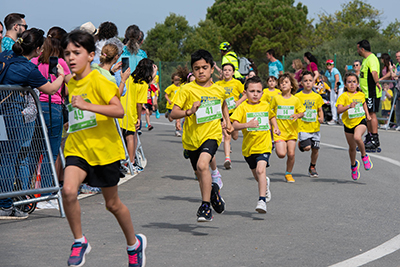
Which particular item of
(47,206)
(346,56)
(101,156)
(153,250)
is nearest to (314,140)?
(47,206)

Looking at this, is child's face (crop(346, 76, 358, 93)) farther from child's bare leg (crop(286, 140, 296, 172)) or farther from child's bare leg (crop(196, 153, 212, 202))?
child's bare leg (crop(196, 153, 212, 202))

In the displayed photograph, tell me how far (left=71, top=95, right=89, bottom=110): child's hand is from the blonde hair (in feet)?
14.6

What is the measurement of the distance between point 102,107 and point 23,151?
2.80 metres

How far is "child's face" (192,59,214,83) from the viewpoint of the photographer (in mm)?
7193

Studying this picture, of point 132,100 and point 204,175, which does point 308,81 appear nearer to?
point 132,100

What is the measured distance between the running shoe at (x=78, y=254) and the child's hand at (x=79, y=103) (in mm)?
1034

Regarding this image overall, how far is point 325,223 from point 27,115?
11.8 feet

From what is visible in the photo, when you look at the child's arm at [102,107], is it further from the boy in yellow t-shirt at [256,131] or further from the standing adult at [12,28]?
the standing adult at [12,28]

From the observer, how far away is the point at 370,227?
21.9 ft

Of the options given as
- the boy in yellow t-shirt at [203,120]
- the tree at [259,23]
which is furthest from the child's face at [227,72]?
the tree at [259,23]

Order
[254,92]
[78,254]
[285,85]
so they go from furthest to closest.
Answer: [285,85]
[254,92]
[78,254]

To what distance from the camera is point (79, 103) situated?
4.79m

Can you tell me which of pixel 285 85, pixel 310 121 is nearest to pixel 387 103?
pixel 310 121

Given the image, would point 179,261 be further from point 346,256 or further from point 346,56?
point 346,56
